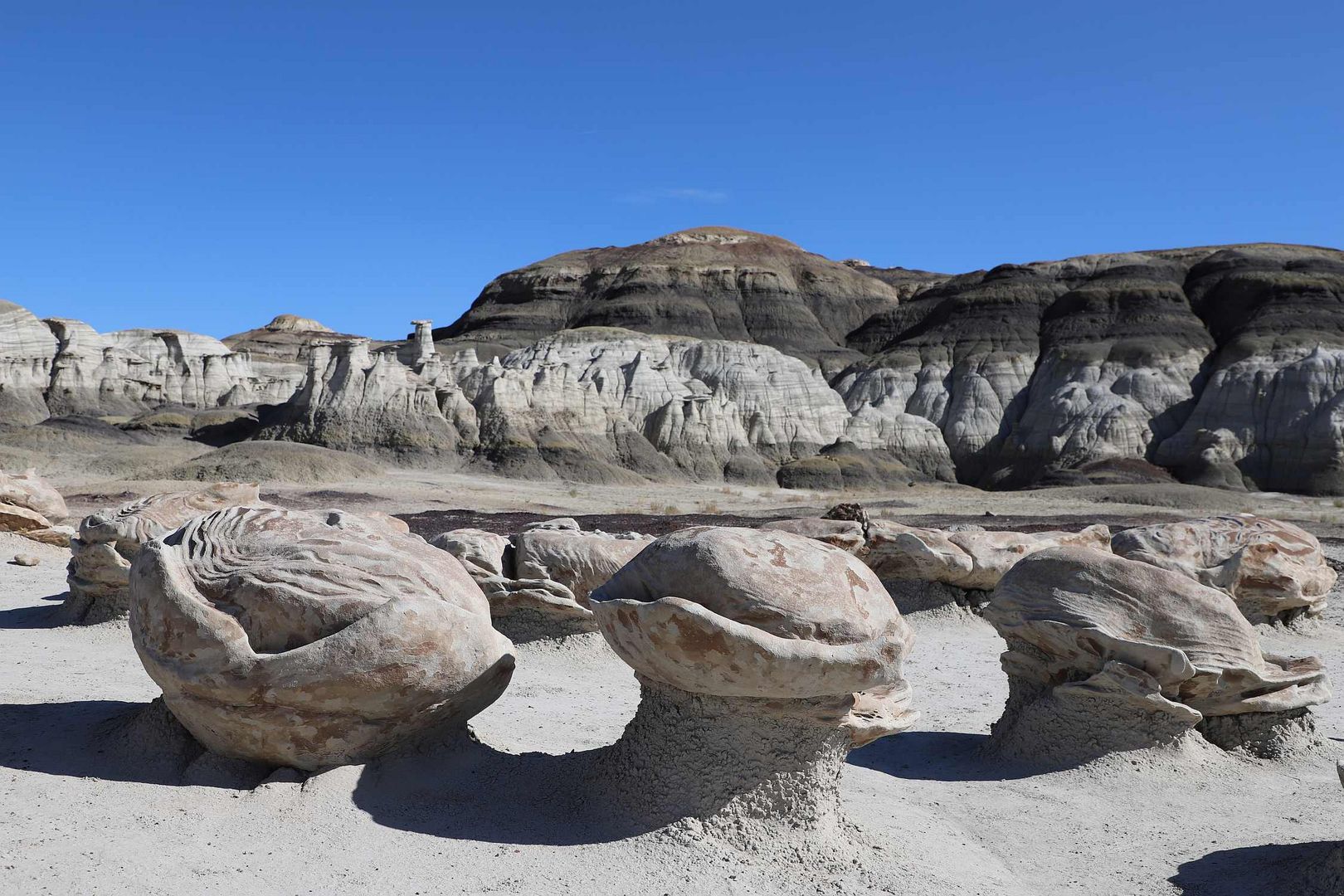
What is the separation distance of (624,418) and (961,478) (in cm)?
1946

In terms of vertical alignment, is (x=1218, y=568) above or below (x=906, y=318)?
below

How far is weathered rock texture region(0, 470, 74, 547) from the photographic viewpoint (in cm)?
1380

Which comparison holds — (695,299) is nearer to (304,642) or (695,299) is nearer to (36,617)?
(36,617)

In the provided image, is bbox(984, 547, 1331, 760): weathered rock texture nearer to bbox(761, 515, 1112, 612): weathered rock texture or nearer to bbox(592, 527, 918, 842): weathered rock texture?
bbox(592, 527, 918, 842): weathered rock texture

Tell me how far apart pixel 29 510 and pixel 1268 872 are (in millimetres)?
14656

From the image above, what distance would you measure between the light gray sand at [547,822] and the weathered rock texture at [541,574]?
5.52 feet

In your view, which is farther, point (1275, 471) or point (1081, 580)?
point (1275, 471)

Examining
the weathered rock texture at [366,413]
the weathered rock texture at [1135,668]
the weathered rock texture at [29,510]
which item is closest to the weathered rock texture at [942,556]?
the weathered rock texture at [1135,668]

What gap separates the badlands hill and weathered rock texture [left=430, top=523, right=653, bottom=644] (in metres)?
36.4

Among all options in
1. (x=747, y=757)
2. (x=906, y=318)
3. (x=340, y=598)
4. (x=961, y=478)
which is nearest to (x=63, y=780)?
(x=340, y=598)

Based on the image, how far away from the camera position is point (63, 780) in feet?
14.4

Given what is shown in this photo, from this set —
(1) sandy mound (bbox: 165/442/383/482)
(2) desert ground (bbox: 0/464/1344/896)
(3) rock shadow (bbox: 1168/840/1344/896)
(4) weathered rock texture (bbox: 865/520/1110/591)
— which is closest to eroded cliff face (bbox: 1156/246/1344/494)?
(1) sandy mound (bbox: 165/442/383/482)

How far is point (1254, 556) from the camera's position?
10.5 meters

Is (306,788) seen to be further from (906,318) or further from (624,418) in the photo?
(906,318)
